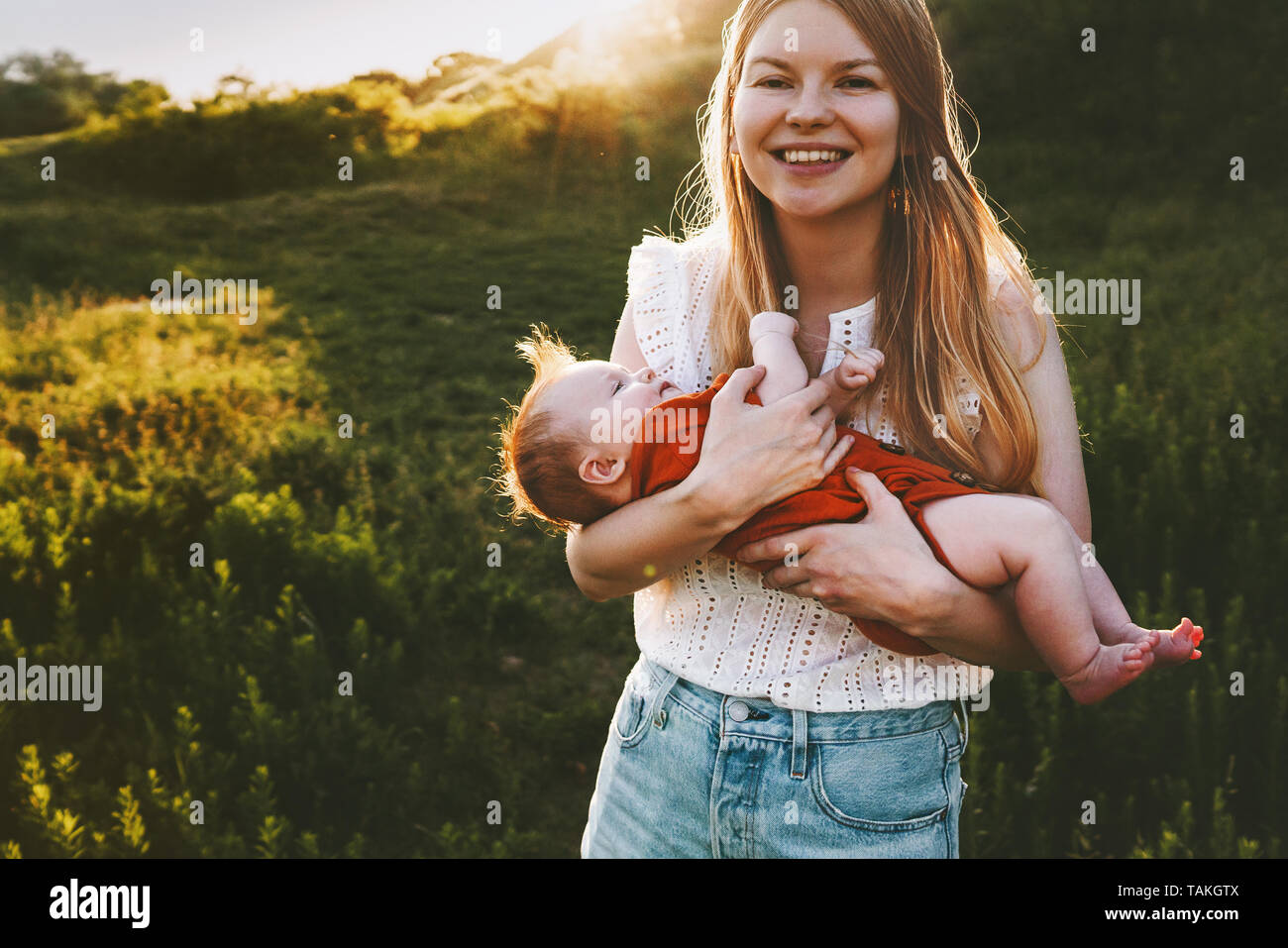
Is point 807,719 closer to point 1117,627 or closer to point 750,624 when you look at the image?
point 750,624

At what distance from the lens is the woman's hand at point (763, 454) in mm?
1936

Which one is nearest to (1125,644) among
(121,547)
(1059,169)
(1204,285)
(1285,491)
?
(1285,491)

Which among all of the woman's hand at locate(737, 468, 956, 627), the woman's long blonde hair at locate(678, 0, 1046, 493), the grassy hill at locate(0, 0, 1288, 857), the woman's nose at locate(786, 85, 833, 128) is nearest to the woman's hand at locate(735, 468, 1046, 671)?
the woman's hand at locate(737, 468, 956, 627)

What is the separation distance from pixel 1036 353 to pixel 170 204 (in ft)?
49.4

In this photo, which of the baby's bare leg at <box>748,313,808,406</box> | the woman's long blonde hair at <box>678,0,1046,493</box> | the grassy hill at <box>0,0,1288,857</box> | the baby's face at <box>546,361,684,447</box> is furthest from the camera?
the grassy hill at <box>0,0,1288,857</box>

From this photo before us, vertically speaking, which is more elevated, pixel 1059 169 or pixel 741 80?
pixel 1059 169

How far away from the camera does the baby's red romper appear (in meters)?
1.96

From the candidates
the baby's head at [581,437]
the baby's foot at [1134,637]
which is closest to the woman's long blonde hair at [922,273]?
the baby's head at [581,437]

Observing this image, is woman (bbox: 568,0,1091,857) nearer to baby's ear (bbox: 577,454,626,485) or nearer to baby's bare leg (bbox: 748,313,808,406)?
baby's bare leg (bbox: 748,313,808,406)

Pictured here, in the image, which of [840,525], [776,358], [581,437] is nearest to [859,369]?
[776,358]

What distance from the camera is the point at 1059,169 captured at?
12.3 metres

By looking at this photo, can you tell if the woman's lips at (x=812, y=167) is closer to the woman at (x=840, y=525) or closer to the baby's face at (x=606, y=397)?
the woman at (x=840, y=525)

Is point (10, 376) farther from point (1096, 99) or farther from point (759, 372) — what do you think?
point (1096, 99)

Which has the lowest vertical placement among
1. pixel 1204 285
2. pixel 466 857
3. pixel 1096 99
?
pixel 466 857
